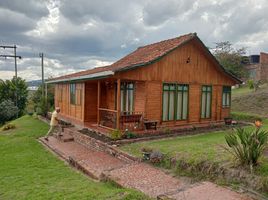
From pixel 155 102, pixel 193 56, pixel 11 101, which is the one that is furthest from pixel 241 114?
pixel 11 101

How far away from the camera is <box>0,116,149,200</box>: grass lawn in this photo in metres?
5.85

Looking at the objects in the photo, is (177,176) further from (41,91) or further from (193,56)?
(41,91)

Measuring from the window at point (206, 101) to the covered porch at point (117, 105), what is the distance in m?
4.55

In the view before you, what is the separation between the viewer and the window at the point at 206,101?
51.3ft

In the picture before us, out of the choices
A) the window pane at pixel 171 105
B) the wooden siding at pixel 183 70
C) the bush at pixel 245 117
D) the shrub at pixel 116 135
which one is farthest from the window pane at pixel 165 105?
the bush at pixel 245 117

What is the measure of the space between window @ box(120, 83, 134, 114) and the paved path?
3.90 metres

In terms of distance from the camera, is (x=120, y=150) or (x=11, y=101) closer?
(x=120, y=150)

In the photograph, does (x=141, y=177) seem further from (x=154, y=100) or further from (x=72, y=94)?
(x=72, y=94)

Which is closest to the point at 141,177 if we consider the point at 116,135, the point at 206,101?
the point at 116,135

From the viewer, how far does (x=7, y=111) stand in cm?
2928

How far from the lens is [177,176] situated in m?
6.84

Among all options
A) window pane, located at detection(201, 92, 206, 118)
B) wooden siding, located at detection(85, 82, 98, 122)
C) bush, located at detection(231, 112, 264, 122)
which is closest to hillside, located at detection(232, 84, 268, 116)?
bush, located at detection(231, 112, 264, 122)

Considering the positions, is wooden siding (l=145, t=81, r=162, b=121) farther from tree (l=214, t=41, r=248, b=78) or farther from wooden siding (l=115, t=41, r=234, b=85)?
tree (l=214, t=41, r=248, b=78)

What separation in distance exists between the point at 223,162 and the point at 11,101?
3093 cm
